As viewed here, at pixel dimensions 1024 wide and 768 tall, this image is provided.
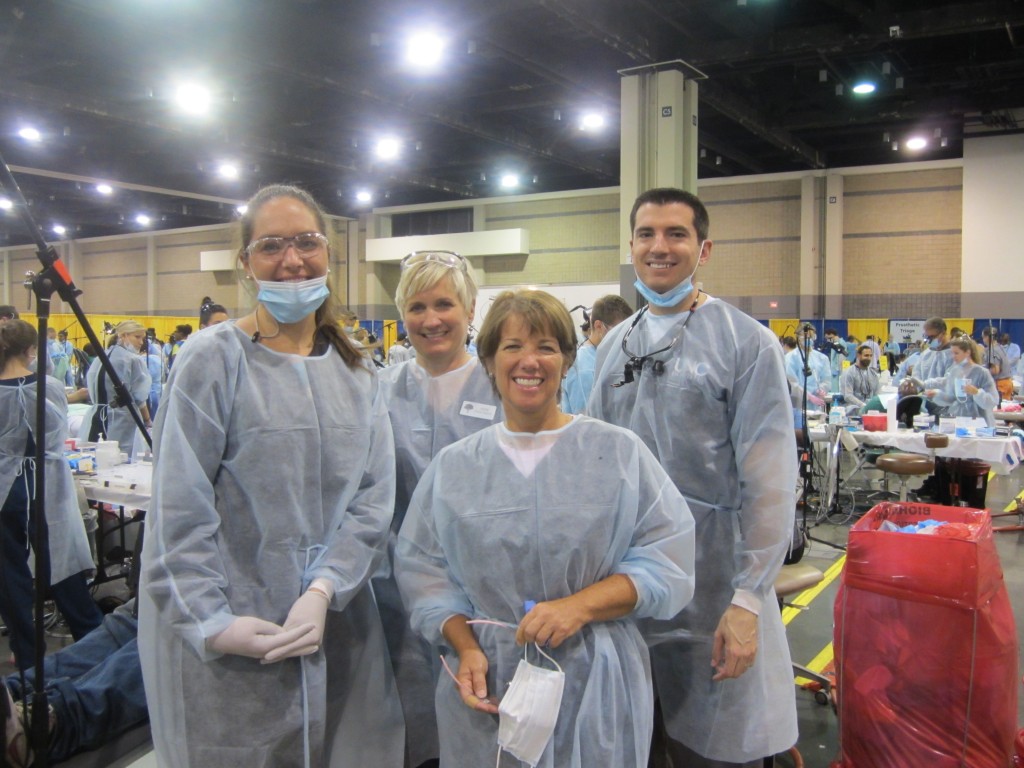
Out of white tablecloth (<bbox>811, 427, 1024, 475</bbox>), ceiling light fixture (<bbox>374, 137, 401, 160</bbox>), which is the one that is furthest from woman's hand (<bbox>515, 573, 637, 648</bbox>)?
ceiling light fixture (<bbox>374, 137, 401, 160</bbox>)

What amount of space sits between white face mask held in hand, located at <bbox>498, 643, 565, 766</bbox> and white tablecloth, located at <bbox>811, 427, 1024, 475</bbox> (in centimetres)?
553

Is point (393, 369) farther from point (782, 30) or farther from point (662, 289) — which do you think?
point (782, 30)

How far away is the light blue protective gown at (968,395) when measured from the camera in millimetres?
7492

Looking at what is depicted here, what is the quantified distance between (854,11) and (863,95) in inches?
148

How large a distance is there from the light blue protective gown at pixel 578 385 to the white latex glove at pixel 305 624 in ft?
8.72

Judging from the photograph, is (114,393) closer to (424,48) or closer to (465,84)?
(424,48)

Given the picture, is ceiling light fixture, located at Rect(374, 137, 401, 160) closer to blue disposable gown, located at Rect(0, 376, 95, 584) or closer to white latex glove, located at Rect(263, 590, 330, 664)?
blue disposable gown, located at Rect(0, 376, 95, 584)

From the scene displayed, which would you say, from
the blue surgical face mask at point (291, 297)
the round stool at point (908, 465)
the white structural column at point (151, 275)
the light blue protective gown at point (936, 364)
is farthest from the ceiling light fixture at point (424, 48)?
the white structural column at point (151, 275)

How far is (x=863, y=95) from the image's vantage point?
11.2 meters

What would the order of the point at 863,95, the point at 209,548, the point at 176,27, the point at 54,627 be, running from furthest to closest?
the point at 863,95 → the point at 176,27 → the point at 54,627 → the point at 209,548

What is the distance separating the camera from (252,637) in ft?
4.74

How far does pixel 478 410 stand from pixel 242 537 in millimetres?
662

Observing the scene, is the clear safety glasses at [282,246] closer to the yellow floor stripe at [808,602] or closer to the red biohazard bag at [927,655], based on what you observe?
the red biohazard bag at [927,655]

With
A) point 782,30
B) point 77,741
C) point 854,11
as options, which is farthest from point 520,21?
point 77,741
